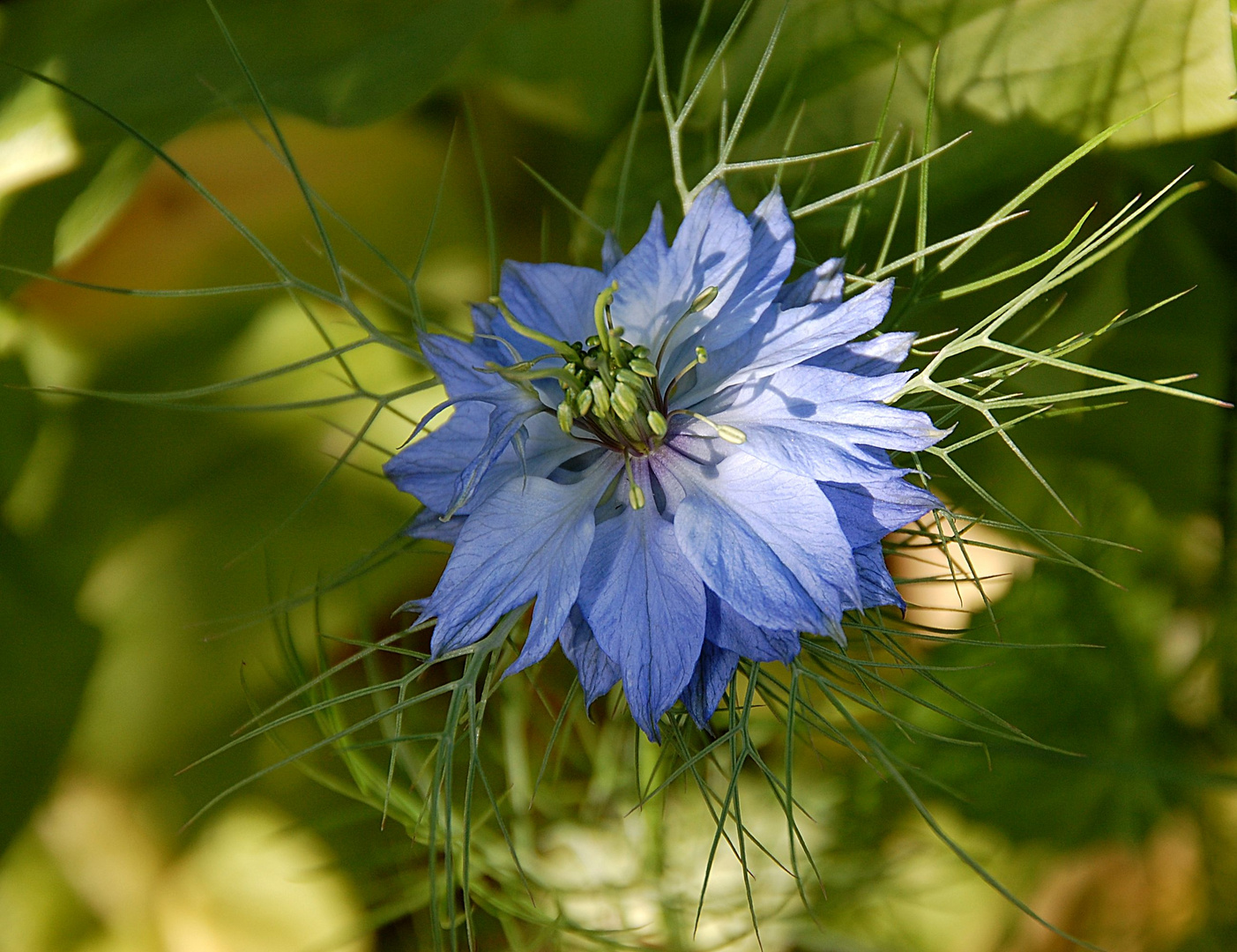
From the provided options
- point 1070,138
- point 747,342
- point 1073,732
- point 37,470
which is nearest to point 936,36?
point 1070,138

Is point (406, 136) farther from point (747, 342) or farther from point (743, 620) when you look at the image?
point (743, 620)

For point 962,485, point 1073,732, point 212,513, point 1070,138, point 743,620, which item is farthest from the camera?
point 1073,732

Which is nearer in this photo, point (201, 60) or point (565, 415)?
point (565, 415)

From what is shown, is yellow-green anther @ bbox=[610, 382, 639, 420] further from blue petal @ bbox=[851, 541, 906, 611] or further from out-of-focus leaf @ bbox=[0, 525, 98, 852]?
out-of-focus leaf @ bbox=[0, 525, 98, 852]

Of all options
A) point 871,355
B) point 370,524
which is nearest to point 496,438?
point 871,355

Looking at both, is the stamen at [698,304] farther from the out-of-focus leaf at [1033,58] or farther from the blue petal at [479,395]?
the out-of-focus leaf at [1033,58]

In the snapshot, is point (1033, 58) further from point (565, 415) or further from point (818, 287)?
point (565, 415)
